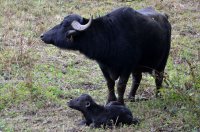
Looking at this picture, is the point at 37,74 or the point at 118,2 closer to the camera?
the point at 37,74

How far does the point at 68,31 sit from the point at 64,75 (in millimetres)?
1906

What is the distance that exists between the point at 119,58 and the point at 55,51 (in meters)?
3.34

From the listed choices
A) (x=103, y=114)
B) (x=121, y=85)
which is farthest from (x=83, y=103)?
(x=121, y=85)

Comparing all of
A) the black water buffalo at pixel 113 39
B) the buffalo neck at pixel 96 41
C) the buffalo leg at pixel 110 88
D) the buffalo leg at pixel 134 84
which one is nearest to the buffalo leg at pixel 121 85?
the black water buffalo at pixel 113 39

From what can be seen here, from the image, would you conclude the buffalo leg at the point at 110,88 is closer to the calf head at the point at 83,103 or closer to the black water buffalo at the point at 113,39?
the black water buffalo at the point at 113,39

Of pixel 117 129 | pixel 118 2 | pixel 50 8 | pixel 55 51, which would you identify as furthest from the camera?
pixel 118 2


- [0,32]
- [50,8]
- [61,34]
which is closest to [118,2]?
[50,8]

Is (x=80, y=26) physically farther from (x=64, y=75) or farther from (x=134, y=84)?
(x=64, y=75)

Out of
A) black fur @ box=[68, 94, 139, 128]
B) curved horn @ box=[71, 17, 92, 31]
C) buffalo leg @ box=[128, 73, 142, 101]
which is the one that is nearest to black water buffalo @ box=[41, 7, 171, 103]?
curved horn @ box=[71, 17, 92, 31]

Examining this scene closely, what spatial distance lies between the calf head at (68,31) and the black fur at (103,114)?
108 cm

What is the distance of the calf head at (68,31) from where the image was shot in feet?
25.6

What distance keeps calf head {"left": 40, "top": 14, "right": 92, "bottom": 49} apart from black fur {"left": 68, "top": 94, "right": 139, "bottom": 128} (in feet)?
3.55

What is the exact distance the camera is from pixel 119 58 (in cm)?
784

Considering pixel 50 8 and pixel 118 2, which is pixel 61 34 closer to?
pixel 50 8
